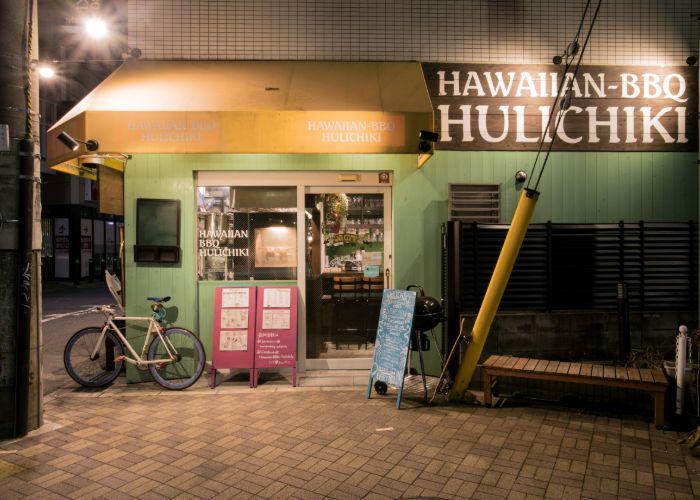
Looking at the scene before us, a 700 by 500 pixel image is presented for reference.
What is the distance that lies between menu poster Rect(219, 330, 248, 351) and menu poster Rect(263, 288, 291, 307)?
0.52m

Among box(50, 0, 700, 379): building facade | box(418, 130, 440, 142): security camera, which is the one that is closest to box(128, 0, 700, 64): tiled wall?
box(50, 0, 700, 379): building facade

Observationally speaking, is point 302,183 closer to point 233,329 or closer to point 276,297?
point 276,297

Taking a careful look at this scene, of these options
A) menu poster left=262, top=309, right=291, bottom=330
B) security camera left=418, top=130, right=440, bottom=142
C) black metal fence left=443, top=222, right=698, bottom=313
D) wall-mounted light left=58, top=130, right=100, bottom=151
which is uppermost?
security camera left=418, top=130, right=440, bottom=142

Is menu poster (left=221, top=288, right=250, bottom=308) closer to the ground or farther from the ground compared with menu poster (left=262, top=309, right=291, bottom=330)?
farther from the ground

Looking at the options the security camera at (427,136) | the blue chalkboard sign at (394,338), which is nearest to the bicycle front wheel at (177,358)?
the blue chalkboard sign at (394,338)

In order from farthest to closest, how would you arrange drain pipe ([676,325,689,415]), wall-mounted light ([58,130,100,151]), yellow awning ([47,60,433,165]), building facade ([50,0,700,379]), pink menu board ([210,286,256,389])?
1. building facade ([50,0,700,379])
2. pink menu board ([210,286,256,389])
3. yellow awning ([47,60,433,165])
4. wall-mounted light ([58,130,100,151])
5. drain pipe ([676,325,689,415])

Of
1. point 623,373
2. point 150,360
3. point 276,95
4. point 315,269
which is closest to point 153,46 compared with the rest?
point 276,95

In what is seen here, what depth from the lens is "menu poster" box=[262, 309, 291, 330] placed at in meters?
6.87

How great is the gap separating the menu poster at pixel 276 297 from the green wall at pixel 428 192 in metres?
0.96

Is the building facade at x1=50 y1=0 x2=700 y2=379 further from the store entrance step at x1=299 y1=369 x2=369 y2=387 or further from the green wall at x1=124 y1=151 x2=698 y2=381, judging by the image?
the store entrance step at x1=299 y1=369 x2=369 y2=387

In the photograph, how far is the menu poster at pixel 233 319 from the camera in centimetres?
684

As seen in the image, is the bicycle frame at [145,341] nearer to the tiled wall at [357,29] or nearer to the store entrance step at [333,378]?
the store entrance step at [333,378]

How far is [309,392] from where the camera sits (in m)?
6.51

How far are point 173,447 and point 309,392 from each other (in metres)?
2.09
